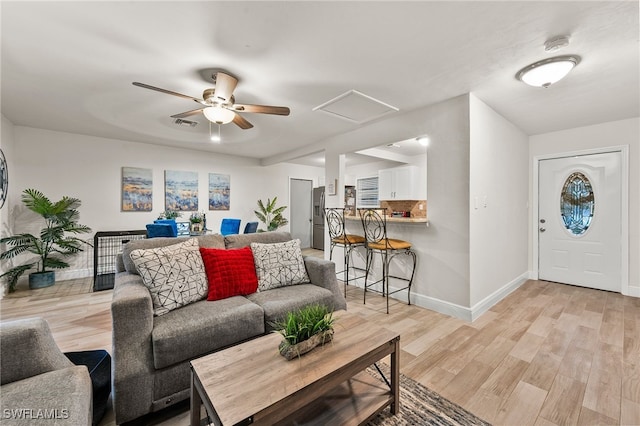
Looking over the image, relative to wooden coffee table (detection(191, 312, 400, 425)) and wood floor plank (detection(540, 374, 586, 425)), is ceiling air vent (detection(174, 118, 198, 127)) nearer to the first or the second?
wooden coffee table (detection(191, 312, 400, 425))

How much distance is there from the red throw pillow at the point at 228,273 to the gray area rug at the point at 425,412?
1291 millimetres

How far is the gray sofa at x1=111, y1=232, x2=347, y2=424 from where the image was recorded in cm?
143

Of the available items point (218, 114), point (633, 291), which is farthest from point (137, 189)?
point (633, 291)

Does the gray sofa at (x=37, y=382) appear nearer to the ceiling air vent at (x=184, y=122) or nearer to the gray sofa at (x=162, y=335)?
the gray sofa at (x=162, y=335)

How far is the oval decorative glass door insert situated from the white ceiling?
97 cm

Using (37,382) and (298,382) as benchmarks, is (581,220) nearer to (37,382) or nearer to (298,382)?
(298,382)

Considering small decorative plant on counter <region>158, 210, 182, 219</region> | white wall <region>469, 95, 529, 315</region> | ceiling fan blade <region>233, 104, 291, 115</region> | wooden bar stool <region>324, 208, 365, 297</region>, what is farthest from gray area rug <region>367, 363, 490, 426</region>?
small decorative plant on counter <region>158, 210, 182, 219</region>

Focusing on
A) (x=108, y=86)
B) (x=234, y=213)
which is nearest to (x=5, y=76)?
(x=108, y=86)

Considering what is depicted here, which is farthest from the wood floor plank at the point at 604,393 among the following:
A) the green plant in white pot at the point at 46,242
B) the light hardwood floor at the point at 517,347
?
the green plant in white pot at the point at 46,242

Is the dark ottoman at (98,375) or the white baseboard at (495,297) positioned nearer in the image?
the dark ottoman at (98,375)

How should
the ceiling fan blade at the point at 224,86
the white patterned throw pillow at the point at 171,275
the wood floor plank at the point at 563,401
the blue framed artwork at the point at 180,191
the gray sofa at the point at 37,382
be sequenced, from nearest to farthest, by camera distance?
1. the gray sofa at the point at 37,382
2. the wood floor plank at the point at 563,401
3. the white patterned throw pillow at the point at 171,275
4. the ceiling fan blade at the point at 224,86
5. the blue framed artwork at the point at 180,191

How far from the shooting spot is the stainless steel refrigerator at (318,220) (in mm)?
7512

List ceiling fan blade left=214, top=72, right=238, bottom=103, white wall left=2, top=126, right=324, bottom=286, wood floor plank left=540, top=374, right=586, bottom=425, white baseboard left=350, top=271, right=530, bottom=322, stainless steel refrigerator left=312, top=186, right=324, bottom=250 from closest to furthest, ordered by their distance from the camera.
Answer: wood floor plank left=540, top=374, right=586, bottom=425
ceiling fan blade left=214, top=72, right=238, bottom=103
white baseboard left=350, top=271, right=530, bottom=322
white wall left=2, top=126, right=324, bottom=286
stainless steel refrigerator left=312, top=186, right=324, bottom=250

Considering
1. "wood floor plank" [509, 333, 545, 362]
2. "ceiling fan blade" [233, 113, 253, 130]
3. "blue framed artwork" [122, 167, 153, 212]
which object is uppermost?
"ceiling fan blade" [233, 113, 253, 130]
